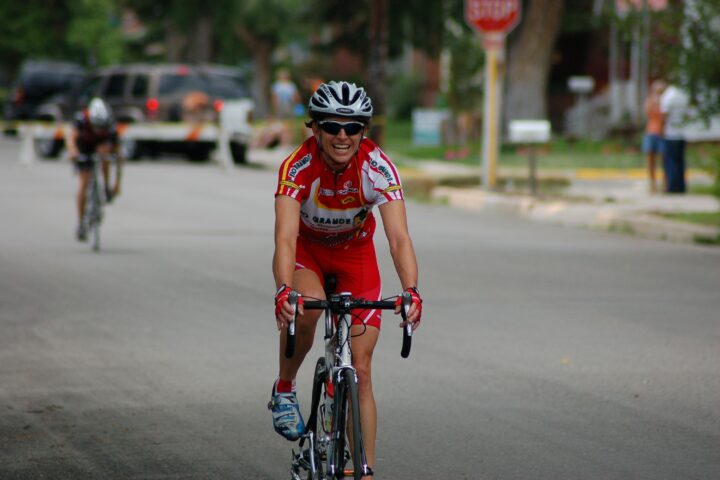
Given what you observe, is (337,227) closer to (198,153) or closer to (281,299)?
(281,299)

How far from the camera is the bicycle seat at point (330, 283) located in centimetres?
586

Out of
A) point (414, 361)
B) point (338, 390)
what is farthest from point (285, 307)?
point (414, 361)

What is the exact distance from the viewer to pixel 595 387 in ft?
27.2

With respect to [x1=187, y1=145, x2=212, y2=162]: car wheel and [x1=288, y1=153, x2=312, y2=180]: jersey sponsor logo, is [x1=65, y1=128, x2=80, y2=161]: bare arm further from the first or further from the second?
[x1=187, y1=145, x2=212, y2=162]: car wheel

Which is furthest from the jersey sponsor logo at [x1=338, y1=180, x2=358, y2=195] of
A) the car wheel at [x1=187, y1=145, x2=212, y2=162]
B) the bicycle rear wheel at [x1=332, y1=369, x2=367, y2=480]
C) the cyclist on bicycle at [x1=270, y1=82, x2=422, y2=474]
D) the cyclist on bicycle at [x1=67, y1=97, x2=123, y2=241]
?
the car wheel at [x1=187, y1=145, x2=212, y2=162]

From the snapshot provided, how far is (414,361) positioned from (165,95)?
2141 centimetres

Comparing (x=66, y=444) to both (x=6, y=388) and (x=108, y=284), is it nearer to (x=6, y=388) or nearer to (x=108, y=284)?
(x=6, y=388)

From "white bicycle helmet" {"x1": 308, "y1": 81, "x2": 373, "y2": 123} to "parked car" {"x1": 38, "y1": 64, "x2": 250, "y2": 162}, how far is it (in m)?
24.1

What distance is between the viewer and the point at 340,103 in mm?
5426

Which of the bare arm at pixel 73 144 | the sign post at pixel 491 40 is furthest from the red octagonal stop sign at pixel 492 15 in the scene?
the bare arm at pixel 73 144

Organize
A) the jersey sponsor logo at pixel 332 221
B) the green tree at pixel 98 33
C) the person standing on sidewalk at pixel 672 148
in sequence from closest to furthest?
the jersey sponsor logo at pixel 332 221, the person standing on sidewalk at pixel 672 148, the green tree at pixel 98 33

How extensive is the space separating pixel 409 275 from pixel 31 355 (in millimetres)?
4584

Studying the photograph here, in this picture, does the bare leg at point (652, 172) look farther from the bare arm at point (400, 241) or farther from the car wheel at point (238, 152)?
the bare arm at point (400, 241)

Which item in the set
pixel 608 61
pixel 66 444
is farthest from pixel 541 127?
pixel 608 61
